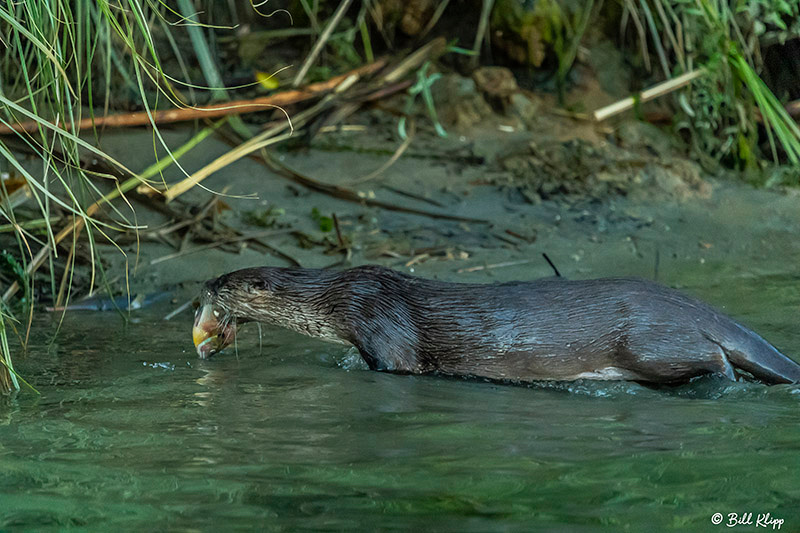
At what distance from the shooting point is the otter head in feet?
11.7

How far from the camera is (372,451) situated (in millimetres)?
2373

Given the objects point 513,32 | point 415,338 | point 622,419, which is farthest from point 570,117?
point 622,419

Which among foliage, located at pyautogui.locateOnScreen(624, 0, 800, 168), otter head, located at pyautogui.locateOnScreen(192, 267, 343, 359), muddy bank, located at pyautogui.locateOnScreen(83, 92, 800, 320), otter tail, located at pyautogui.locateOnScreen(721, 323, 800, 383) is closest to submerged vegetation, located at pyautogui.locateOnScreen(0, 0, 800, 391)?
foliage, located at pyautogui.locateOnScreen(624, 0, 800, 168)

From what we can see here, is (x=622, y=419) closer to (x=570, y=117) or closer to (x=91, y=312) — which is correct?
(x=91, y=312)

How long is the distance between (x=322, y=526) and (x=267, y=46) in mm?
4809

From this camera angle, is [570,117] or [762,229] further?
[570,117]

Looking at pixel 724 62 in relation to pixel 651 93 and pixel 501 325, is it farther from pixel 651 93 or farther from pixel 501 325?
pixel 501 325

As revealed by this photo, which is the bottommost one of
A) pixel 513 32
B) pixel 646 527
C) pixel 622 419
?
pixel 622 419

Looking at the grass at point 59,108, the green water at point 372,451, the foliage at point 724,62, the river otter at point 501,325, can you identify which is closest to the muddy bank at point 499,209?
the foliage at point 724,62

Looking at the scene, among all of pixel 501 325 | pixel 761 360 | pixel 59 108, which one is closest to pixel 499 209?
pixel 501 325

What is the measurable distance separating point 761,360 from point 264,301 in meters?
1.71

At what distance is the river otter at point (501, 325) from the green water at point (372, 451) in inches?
3.2

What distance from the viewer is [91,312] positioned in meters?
4.21

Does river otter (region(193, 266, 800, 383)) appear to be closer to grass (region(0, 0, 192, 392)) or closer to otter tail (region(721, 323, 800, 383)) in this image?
otter tail (region(721, 323, 800, 383))
